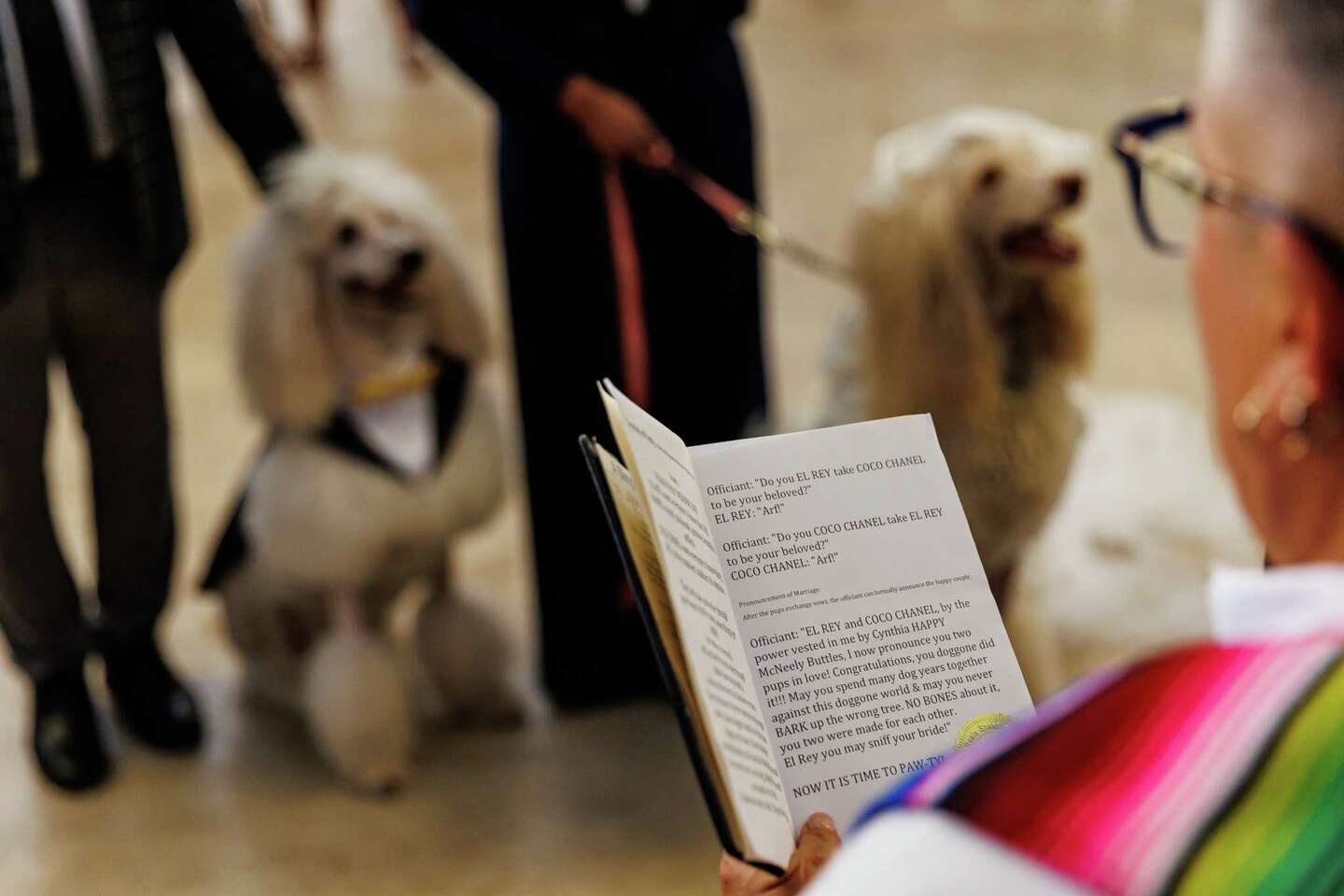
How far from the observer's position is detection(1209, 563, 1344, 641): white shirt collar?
1.95 ft

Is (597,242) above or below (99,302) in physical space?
above

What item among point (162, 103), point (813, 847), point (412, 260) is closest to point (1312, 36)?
point (813, 847)

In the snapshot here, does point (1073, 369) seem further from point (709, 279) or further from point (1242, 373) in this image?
point (1242, 373)

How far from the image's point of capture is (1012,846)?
21.2 inches

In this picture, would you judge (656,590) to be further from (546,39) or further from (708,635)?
(546,39)

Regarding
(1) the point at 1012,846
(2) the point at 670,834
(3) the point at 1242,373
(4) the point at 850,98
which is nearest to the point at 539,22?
(2) the point at 670,834

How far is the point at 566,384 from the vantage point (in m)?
2.32

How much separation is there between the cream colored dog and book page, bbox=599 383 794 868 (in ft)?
4.03

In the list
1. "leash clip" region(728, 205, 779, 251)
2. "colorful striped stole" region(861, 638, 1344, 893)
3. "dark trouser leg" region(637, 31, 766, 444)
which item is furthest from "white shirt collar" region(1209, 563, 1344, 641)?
"dark trouser leg" region(637, 31, 766, 444)

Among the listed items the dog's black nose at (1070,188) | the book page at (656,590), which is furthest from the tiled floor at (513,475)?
the book page at (656,590)

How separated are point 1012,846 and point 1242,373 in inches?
9.4

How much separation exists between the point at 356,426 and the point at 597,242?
45 centimetres

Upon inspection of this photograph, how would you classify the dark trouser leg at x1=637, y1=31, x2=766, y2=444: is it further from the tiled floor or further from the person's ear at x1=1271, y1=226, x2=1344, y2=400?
the person's ear at x1=1271, y1=226, x2=1344, y2=400

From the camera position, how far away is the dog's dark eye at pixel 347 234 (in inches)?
83.4
